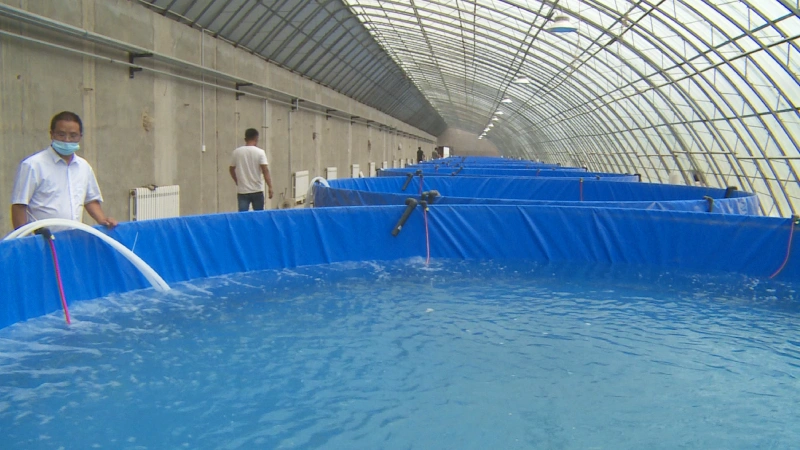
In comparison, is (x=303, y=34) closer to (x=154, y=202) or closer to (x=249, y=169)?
(x=154, y=202)

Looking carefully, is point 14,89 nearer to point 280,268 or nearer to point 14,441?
point 280,268

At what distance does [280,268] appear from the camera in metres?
8.47

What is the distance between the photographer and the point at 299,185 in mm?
22984

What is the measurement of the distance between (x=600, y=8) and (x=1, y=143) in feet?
61.1

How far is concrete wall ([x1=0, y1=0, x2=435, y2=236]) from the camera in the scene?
9.30 metres

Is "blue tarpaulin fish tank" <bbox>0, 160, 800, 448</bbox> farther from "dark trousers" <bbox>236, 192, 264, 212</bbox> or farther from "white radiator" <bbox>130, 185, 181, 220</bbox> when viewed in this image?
"white radiator" <bbox>130, 185, 181, 220</bbox>

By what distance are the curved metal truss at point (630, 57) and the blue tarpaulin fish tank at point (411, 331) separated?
8.47 meters

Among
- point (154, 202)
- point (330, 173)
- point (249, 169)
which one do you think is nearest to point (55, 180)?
Answer: point (249, 169)

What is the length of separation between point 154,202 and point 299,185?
10185mm

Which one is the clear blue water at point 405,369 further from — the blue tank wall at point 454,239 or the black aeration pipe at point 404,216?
the black aeration pipe at point 404,216

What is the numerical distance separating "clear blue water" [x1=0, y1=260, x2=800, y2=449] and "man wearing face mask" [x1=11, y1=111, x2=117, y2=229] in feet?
2.96

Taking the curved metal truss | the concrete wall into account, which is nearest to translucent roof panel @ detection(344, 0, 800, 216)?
the curved metal truss

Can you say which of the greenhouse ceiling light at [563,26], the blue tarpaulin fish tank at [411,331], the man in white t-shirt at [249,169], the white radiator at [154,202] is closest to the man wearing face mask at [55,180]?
the blue tarpaulin fish tank at [411,331]

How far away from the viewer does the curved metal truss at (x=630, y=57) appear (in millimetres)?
18844
